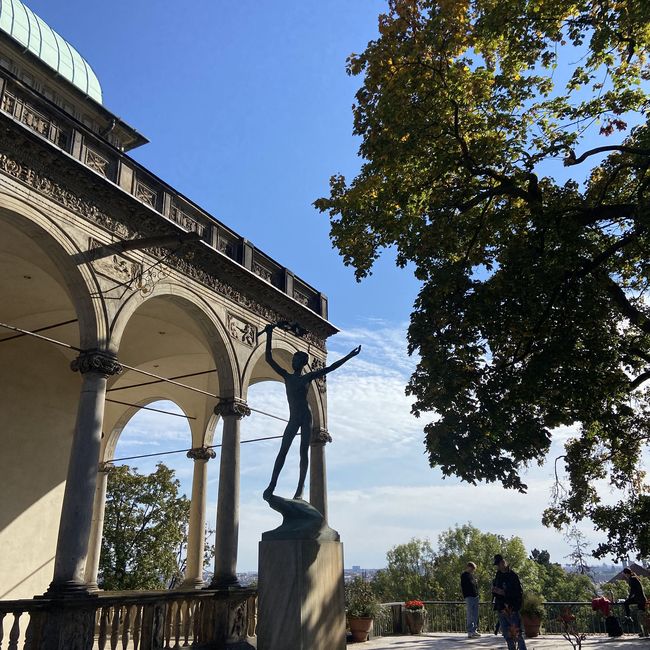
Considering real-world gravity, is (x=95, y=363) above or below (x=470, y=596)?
above

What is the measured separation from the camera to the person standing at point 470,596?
44.7 ft

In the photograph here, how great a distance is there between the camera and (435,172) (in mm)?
9172

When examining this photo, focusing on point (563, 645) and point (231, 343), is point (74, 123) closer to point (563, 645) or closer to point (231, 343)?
point (231, 343)

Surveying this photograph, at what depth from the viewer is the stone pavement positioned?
11.7 metres

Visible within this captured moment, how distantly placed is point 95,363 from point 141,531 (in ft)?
67.0

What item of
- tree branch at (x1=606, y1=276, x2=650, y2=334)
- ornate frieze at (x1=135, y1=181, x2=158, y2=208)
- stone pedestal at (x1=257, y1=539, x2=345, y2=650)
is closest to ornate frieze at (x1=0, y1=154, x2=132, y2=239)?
ornate frieze at (x1=135, y1=181, x2=158, y2=208)

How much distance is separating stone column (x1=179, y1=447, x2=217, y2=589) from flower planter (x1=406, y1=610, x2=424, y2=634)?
18.5 ft

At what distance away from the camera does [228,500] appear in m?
12.8

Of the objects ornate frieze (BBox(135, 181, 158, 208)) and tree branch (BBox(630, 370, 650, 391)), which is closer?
tree branch (BBox(630, 370, 650, 391))

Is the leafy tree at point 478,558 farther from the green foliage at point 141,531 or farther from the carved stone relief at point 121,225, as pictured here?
the carved stone relief at point 121,225

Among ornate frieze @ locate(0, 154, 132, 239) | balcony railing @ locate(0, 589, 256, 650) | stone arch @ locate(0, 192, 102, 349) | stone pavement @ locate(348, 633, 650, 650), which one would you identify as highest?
ornate frieze @ locate(0, 154, 132, 239)

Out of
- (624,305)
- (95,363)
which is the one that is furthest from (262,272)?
(624,305)

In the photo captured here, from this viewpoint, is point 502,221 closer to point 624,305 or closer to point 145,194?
point 624,305

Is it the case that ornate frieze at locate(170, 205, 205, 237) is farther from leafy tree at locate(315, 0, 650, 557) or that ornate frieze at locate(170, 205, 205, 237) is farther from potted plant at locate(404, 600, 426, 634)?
potted plant at locate(404, 600, 426, 634)
